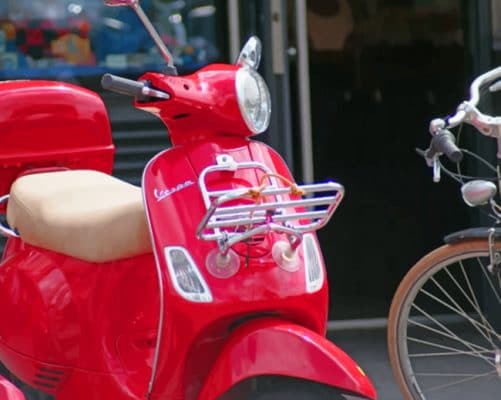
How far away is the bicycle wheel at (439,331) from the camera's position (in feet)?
12.9

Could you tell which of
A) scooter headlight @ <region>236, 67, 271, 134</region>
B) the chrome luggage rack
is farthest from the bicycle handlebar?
the chrome luggage rack

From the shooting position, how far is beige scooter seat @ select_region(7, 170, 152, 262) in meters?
3.34

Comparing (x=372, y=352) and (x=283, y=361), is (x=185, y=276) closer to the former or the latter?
(x=283, y=361)

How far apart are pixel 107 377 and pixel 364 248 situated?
10.1 ft

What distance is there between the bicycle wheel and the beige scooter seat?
3.06ft

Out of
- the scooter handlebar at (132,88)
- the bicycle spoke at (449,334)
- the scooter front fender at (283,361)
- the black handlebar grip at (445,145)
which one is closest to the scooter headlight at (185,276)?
the scooter front fender at (283,361)

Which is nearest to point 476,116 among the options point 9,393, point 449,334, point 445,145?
point 445,145

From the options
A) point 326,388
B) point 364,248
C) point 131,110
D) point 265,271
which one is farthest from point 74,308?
point 364,248

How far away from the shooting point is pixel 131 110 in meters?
6.05

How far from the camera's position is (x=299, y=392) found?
9.49 ft

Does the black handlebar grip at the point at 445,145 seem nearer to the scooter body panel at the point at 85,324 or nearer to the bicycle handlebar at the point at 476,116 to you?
the bicycle handlebar at the point at 476,116

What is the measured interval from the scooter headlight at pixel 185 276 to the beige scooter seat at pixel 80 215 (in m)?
0.23

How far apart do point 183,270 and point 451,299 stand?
4.43 feet

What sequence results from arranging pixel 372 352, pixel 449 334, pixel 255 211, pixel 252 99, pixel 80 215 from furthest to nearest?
pixel 372 352, pixel 449 334, pixel 80 215, pixel 252 99, pixel 255 211
